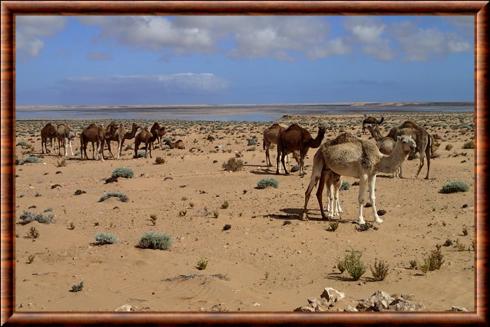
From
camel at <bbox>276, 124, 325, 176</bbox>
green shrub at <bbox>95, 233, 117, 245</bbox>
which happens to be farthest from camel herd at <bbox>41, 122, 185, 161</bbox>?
green shrub at <bbox>95, 233, 117, 245</bbox>

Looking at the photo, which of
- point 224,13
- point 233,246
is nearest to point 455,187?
point 233,246

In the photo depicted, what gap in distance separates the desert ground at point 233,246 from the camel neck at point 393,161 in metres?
1.40

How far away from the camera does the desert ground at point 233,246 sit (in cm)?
773

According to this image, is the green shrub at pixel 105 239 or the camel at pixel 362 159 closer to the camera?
the green shrub at pixel 105 239

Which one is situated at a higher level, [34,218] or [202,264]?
[34,218]

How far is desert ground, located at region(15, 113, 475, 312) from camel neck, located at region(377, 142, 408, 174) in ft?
4.60

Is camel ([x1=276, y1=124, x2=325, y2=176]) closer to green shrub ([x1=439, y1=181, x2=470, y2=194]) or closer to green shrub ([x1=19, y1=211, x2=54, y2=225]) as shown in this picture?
green shrub ([x1=439, y1=181, x2=470, y2=194])

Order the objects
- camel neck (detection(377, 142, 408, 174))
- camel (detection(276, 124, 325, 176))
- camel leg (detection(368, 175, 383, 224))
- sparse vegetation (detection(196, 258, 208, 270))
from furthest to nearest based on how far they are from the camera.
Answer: camel (detection(276, 124, 325, 176))
camel leg (detection(368, 175, 383, 224))
camel neck (detection(377, 142, 408, 174))
sparse vegetation (detection(196, 258, 208, 270))

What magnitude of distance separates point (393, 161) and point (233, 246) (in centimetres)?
415

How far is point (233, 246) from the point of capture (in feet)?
36.2

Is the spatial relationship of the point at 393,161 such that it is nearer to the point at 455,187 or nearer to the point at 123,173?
the point at 455,187

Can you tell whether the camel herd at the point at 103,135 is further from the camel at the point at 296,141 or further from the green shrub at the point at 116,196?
the green shrub at the point at 116,196

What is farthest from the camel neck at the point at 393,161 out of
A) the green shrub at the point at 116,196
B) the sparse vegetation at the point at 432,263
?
the green shrub at the point at 116,196

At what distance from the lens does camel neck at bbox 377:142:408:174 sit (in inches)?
461
